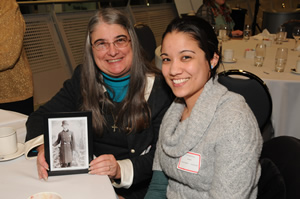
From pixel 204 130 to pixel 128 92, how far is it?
0.65m

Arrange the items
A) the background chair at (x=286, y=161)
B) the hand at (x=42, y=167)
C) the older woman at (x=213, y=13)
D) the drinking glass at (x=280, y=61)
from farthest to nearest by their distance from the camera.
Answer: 1. the older woman at (x=213, y=13)
2. the drinking glass at (x=280, y=61)
3. the hand at (x=42, y=167)
4. the background chair at (x=286, y=161)

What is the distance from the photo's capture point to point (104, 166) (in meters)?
1.39

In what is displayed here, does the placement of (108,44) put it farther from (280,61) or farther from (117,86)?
Result: (280,61)

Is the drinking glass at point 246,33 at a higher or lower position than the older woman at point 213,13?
lower

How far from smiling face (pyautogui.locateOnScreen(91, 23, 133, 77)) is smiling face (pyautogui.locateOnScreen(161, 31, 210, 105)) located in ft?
1.31

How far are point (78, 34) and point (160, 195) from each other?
468 cm

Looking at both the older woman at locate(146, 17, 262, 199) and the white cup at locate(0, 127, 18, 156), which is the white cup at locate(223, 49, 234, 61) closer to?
the older woman at locate(146, 17, 262, 199)

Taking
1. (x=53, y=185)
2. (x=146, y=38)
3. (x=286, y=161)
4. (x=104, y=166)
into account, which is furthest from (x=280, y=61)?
(x=53, y=185)

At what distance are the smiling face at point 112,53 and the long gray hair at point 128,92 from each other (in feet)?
0.08

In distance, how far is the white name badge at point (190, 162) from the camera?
1296 mm

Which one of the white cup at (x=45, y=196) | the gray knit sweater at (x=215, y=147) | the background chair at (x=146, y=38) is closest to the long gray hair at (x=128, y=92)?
the gray knit sweater at (x=215, y=147)

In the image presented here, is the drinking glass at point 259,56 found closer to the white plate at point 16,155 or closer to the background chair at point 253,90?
the background chair at point 253,90

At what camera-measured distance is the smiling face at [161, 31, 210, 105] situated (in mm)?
1327

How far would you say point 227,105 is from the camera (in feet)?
4.12
